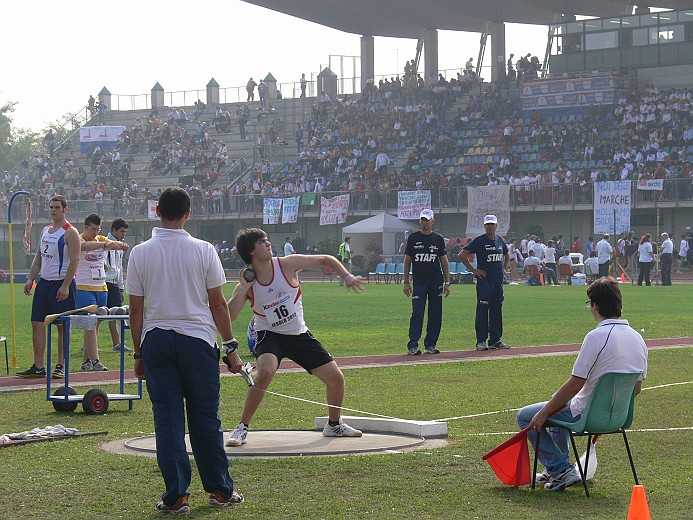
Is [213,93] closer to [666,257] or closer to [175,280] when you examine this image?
[666,257]

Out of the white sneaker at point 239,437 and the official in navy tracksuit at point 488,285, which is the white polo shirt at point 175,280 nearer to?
the white sneaker at point 239,437

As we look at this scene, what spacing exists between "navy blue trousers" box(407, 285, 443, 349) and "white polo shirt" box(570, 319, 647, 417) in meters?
10.6

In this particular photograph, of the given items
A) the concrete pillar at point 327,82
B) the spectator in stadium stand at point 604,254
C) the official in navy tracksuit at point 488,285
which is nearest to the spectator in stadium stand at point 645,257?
the spectator in stadium stand at point 604,254

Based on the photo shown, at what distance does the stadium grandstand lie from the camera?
5150 cm

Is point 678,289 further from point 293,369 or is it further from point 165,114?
point 165,114

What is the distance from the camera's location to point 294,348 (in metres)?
10.2

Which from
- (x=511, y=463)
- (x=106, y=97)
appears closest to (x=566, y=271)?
(x=511, y=463)

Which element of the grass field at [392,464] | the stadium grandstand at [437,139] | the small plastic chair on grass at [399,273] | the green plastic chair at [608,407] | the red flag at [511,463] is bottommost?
the small plastic chair on grass at [399,273]

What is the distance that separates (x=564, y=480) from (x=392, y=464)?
144cm

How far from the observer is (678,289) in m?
38.6

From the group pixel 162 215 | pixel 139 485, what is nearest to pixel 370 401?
pixel 139 485

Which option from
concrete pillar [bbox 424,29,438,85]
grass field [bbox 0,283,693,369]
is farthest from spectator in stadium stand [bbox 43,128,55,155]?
grass field [bbox 0,283,693,369]

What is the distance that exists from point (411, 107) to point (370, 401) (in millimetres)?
50591

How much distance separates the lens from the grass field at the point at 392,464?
7.54 m
